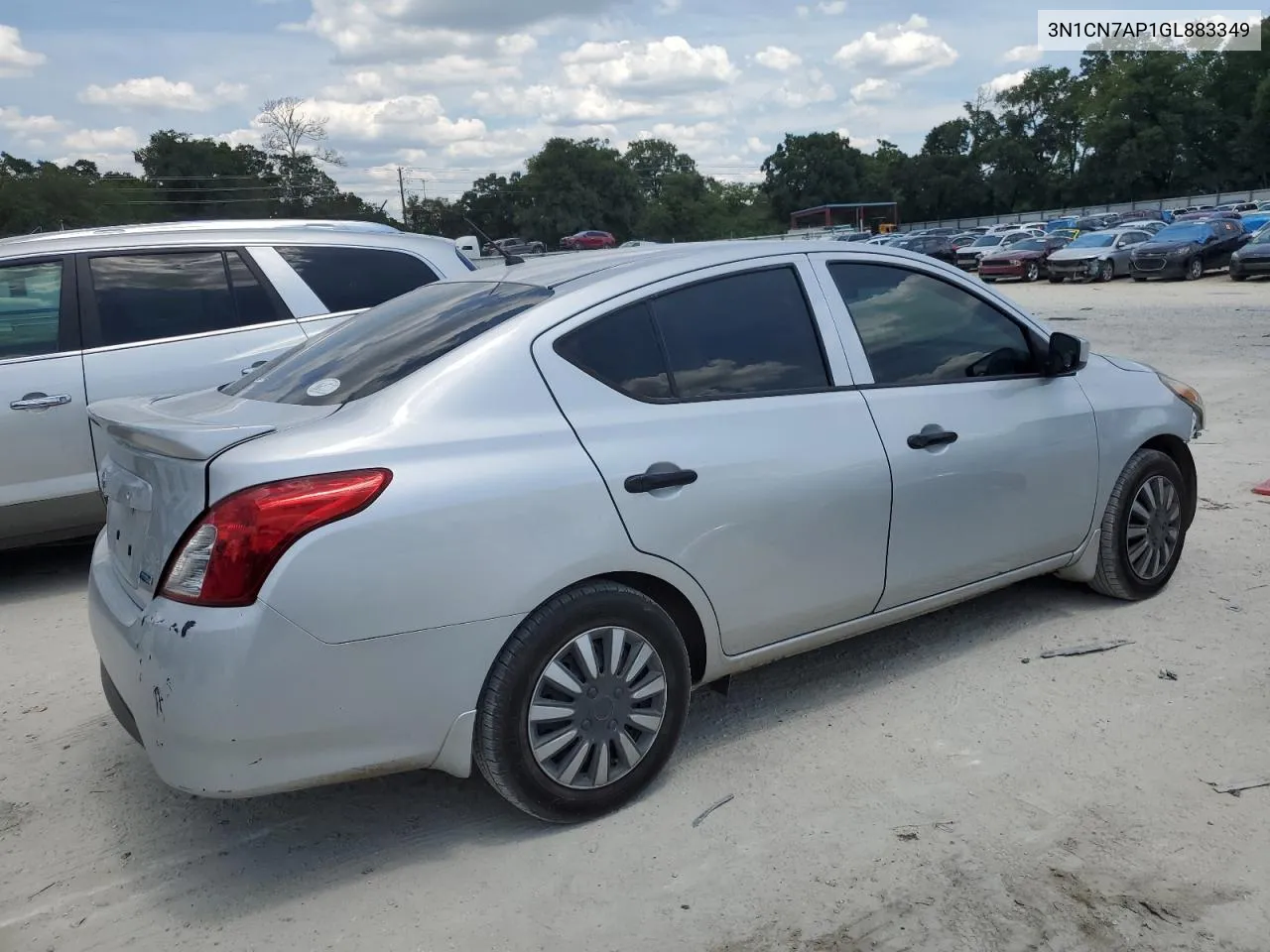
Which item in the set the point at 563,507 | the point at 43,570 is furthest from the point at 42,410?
the point at 563,507

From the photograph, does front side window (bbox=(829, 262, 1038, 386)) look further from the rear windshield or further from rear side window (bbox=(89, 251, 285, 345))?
rear side window (bbox=(89, 251, 285, 345))

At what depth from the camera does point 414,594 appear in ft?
9.78

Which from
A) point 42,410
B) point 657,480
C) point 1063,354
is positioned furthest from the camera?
point 42,410

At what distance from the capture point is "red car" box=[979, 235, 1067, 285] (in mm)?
34625

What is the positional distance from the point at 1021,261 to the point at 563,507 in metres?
34.3

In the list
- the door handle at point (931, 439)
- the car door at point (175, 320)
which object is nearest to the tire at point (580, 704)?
the door handle at point (931, 439)

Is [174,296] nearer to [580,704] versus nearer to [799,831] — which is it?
[580,704]

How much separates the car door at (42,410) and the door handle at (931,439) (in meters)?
4.25

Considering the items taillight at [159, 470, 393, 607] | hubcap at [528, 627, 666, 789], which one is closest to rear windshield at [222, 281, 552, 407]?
taillight at [159, 470, 393, 607]

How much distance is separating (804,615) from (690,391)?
88 centimetres

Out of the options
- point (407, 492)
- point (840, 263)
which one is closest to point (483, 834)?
point (407, 492)

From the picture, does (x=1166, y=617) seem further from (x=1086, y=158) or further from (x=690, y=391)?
(x=1086, y=158)

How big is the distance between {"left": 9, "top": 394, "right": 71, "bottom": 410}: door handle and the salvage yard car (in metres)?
2.28

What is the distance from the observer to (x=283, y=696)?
2.88 m
